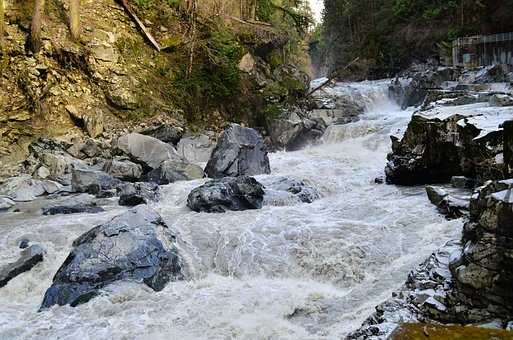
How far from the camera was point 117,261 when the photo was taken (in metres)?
6.66

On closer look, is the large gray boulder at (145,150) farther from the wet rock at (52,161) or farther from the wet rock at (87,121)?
the wet rock at (52,161)

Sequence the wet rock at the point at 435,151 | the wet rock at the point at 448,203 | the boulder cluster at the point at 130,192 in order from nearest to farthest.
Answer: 1. the boulder cluster at the point at 130,192
2. the wet rock at the point at 448,203
3. the wet rock at the point at 435,151

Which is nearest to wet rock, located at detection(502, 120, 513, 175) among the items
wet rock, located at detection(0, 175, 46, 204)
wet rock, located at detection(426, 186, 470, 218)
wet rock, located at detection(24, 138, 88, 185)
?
wet rock, located at detection(426, 186, 470, 218)

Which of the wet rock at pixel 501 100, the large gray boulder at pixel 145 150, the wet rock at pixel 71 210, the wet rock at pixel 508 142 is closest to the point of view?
the wet rock at pixel 508 142

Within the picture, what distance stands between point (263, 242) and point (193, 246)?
3.95 ft

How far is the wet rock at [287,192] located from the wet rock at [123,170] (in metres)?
3.67

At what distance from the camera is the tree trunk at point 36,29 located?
46.0 feet

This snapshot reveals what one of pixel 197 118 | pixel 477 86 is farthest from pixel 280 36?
pixel 477 86

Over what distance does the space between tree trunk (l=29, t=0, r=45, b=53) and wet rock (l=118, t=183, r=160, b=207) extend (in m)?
6.31

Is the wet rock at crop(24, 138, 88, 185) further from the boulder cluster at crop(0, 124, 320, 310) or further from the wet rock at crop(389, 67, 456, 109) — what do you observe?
the wet rock at crop(389, 67, 456, 109)

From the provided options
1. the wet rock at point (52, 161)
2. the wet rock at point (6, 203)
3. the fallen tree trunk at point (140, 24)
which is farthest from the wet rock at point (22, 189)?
the fallen tree trunk at point (140, 24)

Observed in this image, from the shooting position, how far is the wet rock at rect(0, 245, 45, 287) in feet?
22.2

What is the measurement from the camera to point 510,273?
385 cm

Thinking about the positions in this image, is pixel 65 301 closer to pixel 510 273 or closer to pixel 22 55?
pixel 510 273
